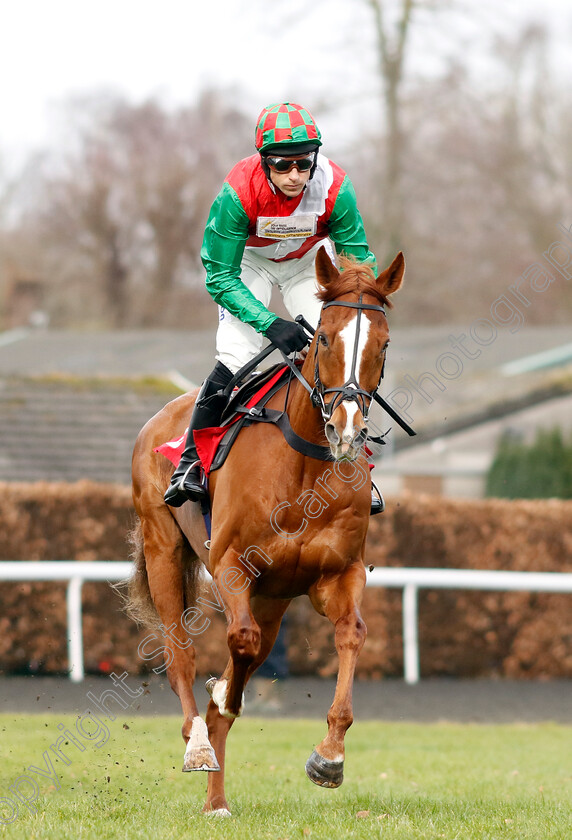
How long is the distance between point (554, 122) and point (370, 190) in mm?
4643

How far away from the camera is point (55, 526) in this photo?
9.48 meters

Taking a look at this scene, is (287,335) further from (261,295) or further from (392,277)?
(261,295)

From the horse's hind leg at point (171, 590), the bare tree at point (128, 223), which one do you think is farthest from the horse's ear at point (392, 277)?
the bare tree at point (128, 223)

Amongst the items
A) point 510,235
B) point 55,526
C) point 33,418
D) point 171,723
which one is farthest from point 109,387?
point 510,235

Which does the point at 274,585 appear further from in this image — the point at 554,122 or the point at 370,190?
the point at 554,122

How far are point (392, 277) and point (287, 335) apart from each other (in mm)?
519

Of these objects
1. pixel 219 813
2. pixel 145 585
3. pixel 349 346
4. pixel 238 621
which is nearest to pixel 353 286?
pixel 349 346

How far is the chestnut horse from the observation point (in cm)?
400

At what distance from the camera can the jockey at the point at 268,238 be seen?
4.56 meters

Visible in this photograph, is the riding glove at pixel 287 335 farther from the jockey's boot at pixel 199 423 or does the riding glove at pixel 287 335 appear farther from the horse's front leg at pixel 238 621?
the horse's front leg at pixel 238 621

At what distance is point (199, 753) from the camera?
4.56m

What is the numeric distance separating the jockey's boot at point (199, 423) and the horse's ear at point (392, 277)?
102 cm

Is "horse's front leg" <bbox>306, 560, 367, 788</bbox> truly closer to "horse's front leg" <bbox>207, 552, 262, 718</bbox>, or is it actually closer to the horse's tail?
"horse's front leg" <bbox>207, 552, 262, 718</bbox>

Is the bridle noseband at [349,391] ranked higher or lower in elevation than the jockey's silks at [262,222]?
lower
